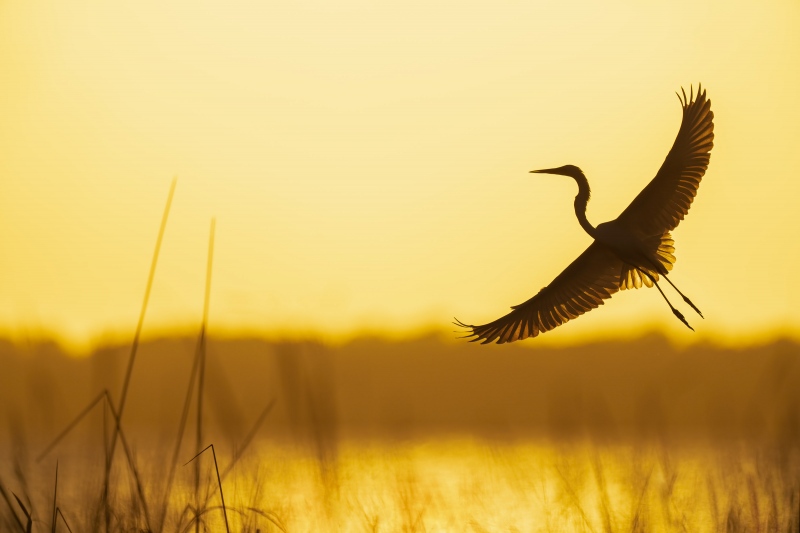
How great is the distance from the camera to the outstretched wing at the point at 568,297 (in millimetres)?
6691

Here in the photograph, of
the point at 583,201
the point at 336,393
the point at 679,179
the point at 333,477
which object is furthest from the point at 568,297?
the point at 336,393

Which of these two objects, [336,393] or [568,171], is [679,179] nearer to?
[568,171]

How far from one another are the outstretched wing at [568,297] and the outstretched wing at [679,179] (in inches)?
14.8

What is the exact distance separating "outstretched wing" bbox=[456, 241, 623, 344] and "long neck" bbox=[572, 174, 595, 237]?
256 mm

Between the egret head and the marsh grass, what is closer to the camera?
the marsh grass

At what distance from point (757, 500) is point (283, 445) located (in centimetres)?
240

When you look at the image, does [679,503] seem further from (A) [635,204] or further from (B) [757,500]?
(A) [635,204]

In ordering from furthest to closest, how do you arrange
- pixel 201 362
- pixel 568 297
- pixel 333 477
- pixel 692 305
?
pixel 568 297, pixel 692 305, pixel 333 477, pixel 201 362

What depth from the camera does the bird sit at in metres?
6.20

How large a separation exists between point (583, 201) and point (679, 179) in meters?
0.61

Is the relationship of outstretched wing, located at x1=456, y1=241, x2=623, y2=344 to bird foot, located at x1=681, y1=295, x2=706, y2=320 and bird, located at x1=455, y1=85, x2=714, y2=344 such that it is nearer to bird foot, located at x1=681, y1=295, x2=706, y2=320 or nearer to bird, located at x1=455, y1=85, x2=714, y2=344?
bird, located at x1=455, y1=85, x2=714, y2=344

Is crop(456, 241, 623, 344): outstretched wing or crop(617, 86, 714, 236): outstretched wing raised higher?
crop(617, 86, 714, 236): outstretched wing

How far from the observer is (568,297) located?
6.80 meters

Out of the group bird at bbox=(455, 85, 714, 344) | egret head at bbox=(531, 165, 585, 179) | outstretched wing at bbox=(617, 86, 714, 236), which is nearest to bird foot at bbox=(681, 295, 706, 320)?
bird at bbox=(455, 85, 714, 344)
